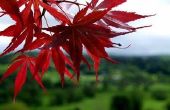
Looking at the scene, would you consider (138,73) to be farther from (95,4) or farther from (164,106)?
(95,4)

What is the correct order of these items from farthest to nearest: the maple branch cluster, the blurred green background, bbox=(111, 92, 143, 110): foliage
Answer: the blurred green background, bbox=(111, 92, 143, 110): foliage, the maple branch cluster

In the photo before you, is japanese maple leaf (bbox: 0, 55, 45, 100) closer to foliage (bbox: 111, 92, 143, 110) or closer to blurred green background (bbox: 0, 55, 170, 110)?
blurred green background (bbox: 0, 55, 170, 110)

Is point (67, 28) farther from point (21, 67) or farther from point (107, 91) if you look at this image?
point (107, 91)

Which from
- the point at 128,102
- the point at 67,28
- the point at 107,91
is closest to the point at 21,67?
the point at 67,28

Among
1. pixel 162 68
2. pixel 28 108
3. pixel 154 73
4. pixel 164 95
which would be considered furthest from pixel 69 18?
pixel 154 73

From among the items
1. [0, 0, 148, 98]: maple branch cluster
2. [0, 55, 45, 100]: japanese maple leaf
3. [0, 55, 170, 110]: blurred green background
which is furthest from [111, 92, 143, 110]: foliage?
[0, 0, 148, 98]: maple branch cluster

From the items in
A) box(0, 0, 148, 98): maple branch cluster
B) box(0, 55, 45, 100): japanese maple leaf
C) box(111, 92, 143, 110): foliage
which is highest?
box(0, 0, 148, 98): maple branch cluster

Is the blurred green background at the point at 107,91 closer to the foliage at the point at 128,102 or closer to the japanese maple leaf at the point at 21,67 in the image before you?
the foliage at the point at 128,102

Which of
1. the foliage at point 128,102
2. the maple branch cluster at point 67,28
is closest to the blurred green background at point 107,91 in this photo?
the foliage at point 128,102
